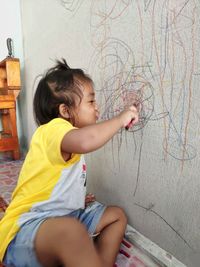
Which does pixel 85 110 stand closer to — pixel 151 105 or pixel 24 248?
pixel 151 105

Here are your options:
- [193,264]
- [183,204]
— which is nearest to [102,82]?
[183,204]

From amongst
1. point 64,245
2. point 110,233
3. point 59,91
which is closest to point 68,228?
point 64,245

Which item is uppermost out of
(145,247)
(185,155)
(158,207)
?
(185,155)

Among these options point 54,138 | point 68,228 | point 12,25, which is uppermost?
point 12,25

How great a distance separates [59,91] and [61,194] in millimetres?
233

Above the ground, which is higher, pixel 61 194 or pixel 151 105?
pixel 151 105

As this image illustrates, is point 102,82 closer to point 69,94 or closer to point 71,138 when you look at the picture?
point 69,94

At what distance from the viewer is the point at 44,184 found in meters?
0.63

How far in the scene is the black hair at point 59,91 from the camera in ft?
2.07

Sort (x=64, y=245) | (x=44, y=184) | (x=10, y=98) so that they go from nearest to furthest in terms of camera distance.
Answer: (x=64, y=245) → (x=44, y=184) → (x=10, y=98)

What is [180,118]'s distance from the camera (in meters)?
0.57

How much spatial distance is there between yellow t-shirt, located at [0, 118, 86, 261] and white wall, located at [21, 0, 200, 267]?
0.17 meters

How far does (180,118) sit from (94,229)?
13.1 inches

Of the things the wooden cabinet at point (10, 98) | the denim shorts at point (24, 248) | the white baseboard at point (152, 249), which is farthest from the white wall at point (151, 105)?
the wooden cabinet at point (10, 98)
